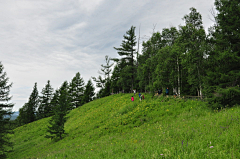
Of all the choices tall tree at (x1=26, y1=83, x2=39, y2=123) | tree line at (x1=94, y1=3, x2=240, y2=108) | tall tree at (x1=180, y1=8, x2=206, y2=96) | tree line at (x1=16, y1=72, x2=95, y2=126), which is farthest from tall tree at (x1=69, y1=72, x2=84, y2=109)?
tall tree at (x1=180, y1=8, x2=206, y2=96)

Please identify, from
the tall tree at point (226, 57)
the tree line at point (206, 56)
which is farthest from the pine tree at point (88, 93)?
the tall tree at point (226, 57)

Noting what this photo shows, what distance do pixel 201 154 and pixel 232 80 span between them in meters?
9.82

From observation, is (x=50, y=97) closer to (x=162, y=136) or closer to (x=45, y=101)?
(x=45, y=101)

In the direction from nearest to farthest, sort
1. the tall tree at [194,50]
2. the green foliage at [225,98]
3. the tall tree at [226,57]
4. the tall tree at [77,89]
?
the green foliage at [225,98] → the tall tree at [226,57] → the tall tree at [194,50] → the tall tree at [77,89]

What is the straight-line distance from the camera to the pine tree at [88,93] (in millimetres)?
54688

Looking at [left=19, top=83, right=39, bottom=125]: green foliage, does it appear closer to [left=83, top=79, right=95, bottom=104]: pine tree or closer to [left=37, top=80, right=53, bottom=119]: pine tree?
[left=37, top=80, right=53, bottom=119]: pine tree

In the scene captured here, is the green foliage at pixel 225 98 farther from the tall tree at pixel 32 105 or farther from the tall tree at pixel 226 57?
the tall tree at pixel 32 105


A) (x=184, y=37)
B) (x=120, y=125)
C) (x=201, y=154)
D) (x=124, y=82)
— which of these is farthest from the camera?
Answer: (x=124, y=82)

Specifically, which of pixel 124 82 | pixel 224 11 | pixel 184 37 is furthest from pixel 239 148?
pixel 124 82

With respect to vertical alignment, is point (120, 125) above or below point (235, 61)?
below

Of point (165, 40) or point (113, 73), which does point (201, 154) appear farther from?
point (113, 73)

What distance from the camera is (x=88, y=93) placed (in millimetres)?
56156

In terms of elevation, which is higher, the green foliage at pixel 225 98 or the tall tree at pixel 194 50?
the tall tree at pixel 194 50

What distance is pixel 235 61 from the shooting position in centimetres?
1112
